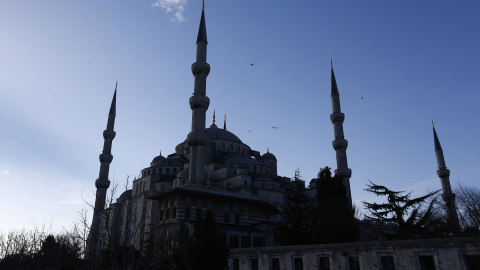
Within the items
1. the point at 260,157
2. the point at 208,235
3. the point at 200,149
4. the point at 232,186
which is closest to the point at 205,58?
the point at 200,149

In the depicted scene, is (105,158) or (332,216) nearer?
(332,216)

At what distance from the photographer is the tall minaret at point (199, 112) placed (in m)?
31.1

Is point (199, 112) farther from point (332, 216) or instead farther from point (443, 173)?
point (443, 173)

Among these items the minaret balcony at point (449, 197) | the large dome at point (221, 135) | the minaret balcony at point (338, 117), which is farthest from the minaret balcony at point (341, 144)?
the large dome at point (221, 135)

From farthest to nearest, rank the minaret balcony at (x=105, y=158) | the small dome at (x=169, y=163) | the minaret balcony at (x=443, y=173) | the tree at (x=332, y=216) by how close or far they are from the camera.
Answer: the small dome at (x=169, y=163)
the minaret balcony at (x=105, y=158)
the minaret balcony at (x=443, y=173)
the tree at (x=332, y=216)

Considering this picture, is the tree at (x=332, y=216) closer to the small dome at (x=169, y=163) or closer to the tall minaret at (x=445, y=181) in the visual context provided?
the tall minaret at (x=445, y=181)

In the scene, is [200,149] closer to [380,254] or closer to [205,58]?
[205,58]

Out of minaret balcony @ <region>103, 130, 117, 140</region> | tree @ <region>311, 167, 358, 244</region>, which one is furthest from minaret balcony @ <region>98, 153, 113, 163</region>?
tree @ <region>311, 167, 358, 244</region>

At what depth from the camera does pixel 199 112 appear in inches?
1296

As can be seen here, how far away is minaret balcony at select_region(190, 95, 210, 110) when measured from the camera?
33.0 metres

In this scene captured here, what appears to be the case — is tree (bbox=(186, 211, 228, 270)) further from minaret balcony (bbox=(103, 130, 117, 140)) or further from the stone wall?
minaret balcony (bbox=(103, 130, 117, 140))

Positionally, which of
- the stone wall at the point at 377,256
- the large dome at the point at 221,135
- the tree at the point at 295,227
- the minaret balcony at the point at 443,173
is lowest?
the stone wall at the point at 377,256

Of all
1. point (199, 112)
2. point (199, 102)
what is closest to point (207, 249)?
point (199, 112)

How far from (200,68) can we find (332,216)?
20319 millimetres
